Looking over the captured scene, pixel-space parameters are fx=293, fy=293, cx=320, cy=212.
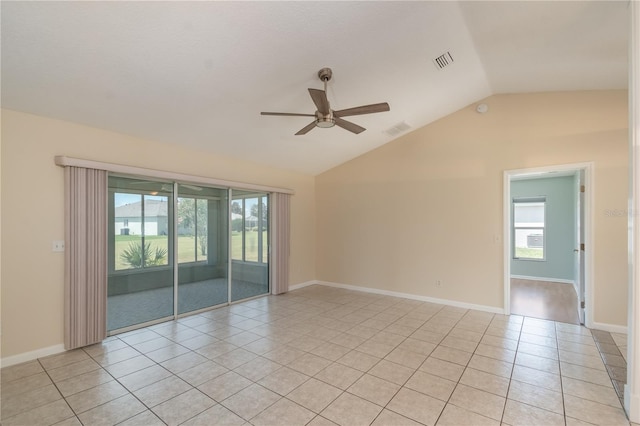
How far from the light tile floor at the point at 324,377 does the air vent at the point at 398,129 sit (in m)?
3.20

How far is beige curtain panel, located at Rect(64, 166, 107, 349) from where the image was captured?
10.8 feet

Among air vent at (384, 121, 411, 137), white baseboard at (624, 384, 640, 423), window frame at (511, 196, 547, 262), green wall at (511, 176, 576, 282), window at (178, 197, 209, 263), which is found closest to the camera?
white baseboard at (624, 384, 640, 423)

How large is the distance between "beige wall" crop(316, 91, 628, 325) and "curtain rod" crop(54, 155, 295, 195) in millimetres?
1994

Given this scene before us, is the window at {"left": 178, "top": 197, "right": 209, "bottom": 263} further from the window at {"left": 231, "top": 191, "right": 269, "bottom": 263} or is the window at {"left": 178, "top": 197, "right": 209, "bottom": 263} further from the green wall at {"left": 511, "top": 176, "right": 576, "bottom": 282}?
the green wall at {"left": 511, "top": 176, "right": 576, "bottom": 282}

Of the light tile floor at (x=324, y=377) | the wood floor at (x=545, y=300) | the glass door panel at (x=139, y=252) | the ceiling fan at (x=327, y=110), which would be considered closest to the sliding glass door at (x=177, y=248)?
the glass door panel at (x=139, y=252)

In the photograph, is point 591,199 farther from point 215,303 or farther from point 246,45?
point 215,303

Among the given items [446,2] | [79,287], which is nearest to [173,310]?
[79,287]

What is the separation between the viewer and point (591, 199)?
3.97 metres

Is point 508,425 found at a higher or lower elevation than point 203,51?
lower

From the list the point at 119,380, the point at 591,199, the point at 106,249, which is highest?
the point at 591,199

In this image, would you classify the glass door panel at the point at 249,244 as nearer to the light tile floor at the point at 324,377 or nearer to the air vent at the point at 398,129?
the light tile floor at the point at 324,377

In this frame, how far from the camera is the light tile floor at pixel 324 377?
2.23 metres

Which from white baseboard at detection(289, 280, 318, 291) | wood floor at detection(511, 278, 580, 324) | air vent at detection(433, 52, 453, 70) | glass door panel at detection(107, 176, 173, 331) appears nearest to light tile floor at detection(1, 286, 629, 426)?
glass door panel at detection(107, 176, 173, 331)

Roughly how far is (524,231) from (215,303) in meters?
7.58
